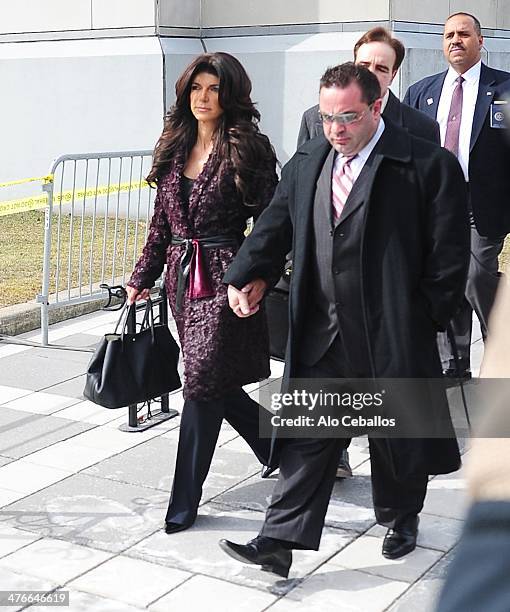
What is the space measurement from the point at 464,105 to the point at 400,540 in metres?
2.83

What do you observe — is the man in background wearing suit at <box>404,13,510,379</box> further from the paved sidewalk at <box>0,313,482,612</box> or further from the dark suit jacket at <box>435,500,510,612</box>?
the dark suit jacket at <box>435,500,510,612</box>

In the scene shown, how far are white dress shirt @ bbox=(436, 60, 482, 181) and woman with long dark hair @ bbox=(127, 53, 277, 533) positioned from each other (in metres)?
1.86

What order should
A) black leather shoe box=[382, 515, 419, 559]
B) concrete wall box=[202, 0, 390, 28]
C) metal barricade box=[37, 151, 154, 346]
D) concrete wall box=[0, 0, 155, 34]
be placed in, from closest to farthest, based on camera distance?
black leather shoe box=[382, 515, 419, 559] → metal barricade box=[37, 151, 154, 346] → concrete wall box=[202, 0, 390, 28] → concrete wall box=[0, 0, 155, 34]

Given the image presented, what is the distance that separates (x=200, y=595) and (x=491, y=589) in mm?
2917

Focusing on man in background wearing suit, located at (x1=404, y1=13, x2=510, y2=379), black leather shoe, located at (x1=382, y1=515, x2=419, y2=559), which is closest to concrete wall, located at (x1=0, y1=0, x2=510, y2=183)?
man in background wearing suit, located at (x1=404, y1=13, x2=510, y2=379)

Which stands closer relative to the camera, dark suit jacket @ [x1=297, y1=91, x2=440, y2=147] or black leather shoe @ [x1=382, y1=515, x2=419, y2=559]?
black leather shoe @ [x1=382, y1=515, x2=419, y2=559]

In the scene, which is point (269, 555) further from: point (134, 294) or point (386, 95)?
point (386, 95)

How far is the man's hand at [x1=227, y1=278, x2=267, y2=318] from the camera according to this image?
4.08 meters

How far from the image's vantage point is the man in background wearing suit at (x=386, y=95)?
16.0ft

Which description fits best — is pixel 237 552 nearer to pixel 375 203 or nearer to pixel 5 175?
pixel 375 203

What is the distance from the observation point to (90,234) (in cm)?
1120

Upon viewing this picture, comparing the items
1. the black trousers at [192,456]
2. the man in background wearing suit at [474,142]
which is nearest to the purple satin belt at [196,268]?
the black trousers at [192,456]

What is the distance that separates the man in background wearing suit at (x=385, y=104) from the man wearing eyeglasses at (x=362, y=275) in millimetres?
980

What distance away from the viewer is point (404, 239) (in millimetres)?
3721
